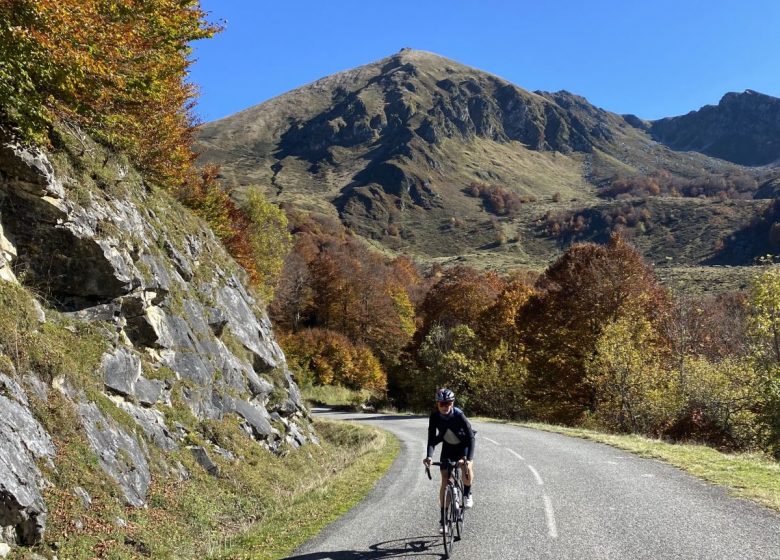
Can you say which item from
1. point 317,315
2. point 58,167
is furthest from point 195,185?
point 317,315

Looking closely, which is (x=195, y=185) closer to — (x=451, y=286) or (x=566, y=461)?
(x=566, y=461)

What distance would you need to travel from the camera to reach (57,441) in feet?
27.5

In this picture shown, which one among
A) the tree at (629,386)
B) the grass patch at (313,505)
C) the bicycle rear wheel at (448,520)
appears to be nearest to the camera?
the bicycle rear wheel at (448,520)

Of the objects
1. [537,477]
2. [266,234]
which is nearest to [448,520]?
[537,477]

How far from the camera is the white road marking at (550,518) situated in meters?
8.12

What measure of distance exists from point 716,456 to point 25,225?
18.8 metres

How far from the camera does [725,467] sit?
1272 centimetres

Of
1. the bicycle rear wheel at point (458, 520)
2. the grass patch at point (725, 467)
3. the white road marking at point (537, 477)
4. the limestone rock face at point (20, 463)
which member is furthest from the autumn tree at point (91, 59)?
the grass patch at point (725, 467)

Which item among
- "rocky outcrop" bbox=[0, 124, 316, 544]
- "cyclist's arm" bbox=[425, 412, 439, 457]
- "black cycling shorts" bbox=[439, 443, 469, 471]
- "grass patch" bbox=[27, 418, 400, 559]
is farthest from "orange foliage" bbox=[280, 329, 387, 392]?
"black cycling shorts" bbox=[439, 443, 469, 471]

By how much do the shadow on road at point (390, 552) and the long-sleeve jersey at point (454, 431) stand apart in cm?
135

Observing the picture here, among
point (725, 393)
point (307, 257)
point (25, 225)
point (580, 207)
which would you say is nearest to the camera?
point (25, 225)

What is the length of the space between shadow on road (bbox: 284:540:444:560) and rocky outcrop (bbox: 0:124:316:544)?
12.8 ft

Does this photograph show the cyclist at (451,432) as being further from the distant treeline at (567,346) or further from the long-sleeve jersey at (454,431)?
the distant treeline at (567,346)

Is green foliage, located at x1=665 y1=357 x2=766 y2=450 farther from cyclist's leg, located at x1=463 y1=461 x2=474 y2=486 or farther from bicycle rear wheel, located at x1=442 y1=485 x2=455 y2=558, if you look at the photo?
bicycle rear wheel, located at x1=442 y1=485 x2=455 y2=558
